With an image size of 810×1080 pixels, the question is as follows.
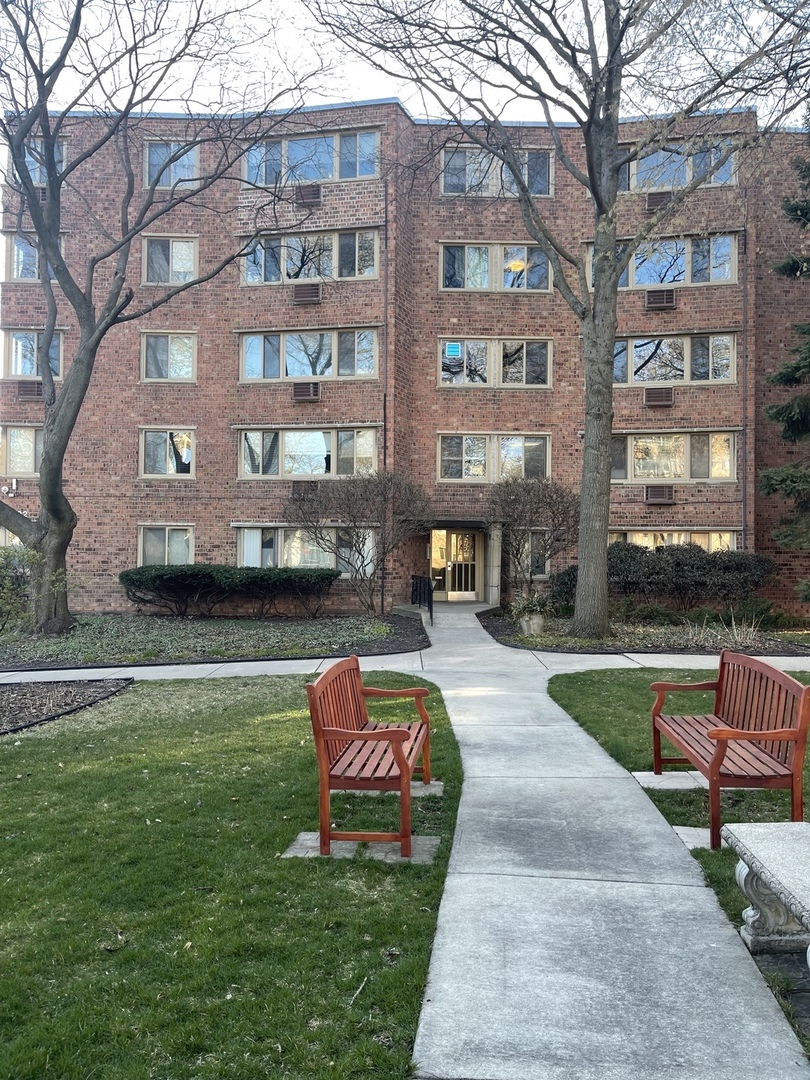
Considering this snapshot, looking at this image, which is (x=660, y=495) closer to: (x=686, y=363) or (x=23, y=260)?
(x=686, y=363)

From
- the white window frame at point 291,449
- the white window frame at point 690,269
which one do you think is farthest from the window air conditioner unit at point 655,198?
the white window frame at point 291,449

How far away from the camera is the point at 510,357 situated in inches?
889

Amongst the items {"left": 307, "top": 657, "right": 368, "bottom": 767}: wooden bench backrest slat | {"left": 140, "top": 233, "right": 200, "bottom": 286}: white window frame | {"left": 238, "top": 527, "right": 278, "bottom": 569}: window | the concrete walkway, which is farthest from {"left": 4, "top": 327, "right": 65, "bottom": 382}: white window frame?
the concrete walkway

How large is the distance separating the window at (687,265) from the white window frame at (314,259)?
7.14m

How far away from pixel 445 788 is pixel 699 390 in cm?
1895

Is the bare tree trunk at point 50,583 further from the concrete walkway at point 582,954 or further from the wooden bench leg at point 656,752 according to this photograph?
the wooden bench leg at point 656,752

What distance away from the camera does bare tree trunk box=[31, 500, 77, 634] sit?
15.7m

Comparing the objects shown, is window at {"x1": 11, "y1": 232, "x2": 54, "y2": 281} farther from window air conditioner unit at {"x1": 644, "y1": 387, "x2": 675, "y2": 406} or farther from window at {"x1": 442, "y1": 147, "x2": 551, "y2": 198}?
window air conditioner unit at {"x1": 644, "y1": 387, "x2": 675, "y2": 406}

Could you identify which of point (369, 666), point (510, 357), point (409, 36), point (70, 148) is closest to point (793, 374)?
point (510, 357)

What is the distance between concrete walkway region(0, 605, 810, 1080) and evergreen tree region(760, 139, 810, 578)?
1276 cm

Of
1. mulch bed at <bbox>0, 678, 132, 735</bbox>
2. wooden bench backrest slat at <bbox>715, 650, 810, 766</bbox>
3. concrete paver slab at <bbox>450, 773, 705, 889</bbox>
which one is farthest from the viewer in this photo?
mulch bed at <bbox>0, 678, 132, 735</bbox>

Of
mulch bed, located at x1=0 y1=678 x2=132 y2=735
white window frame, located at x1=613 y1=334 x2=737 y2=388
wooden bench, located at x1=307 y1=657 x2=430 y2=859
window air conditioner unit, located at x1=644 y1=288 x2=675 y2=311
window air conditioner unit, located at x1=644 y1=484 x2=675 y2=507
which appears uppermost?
window air conditioner unit, located at x1=644 y1=288 x2=675 y2=311

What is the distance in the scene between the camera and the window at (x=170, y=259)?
74.7 ft

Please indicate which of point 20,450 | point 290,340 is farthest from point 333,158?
point 20,450
